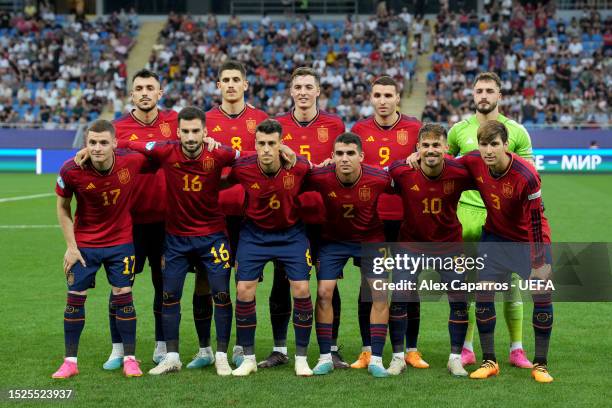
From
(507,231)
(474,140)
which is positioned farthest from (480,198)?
(507,231)

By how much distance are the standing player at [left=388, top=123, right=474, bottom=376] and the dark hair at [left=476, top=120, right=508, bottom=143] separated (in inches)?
10.8

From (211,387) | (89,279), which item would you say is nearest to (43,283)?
(89,279)

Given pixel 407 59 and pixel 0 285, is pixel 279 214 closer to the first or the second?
pixel 0 285

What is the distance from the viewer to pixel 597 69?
3130 cm

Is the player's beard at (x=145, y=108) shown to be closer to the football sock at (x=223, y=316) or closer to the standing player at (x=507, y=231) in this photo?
the football sock at (x=223, y=316)

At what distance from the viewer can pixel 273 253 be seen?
689 centimetres

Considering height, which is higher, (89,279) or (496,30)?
(496,30)

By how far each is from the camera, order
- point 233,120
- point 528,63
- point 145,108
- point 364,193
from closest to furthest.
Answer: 1. point 364,193
2. point 145,108
3. point 233,120
4. point 528,63

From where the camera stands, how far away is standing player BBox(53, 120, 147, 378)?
22.0ft

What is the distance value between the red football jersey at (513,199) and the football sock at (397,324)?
864 mm

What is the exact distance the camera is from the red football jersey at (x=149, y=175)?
722 centimetres

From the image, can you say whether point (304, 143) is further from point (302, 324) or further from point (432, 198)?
point (302, 324)

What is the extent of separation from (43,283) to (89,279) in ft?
13.6

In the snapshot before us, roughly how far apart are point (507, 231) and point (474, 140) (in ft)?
3.19
